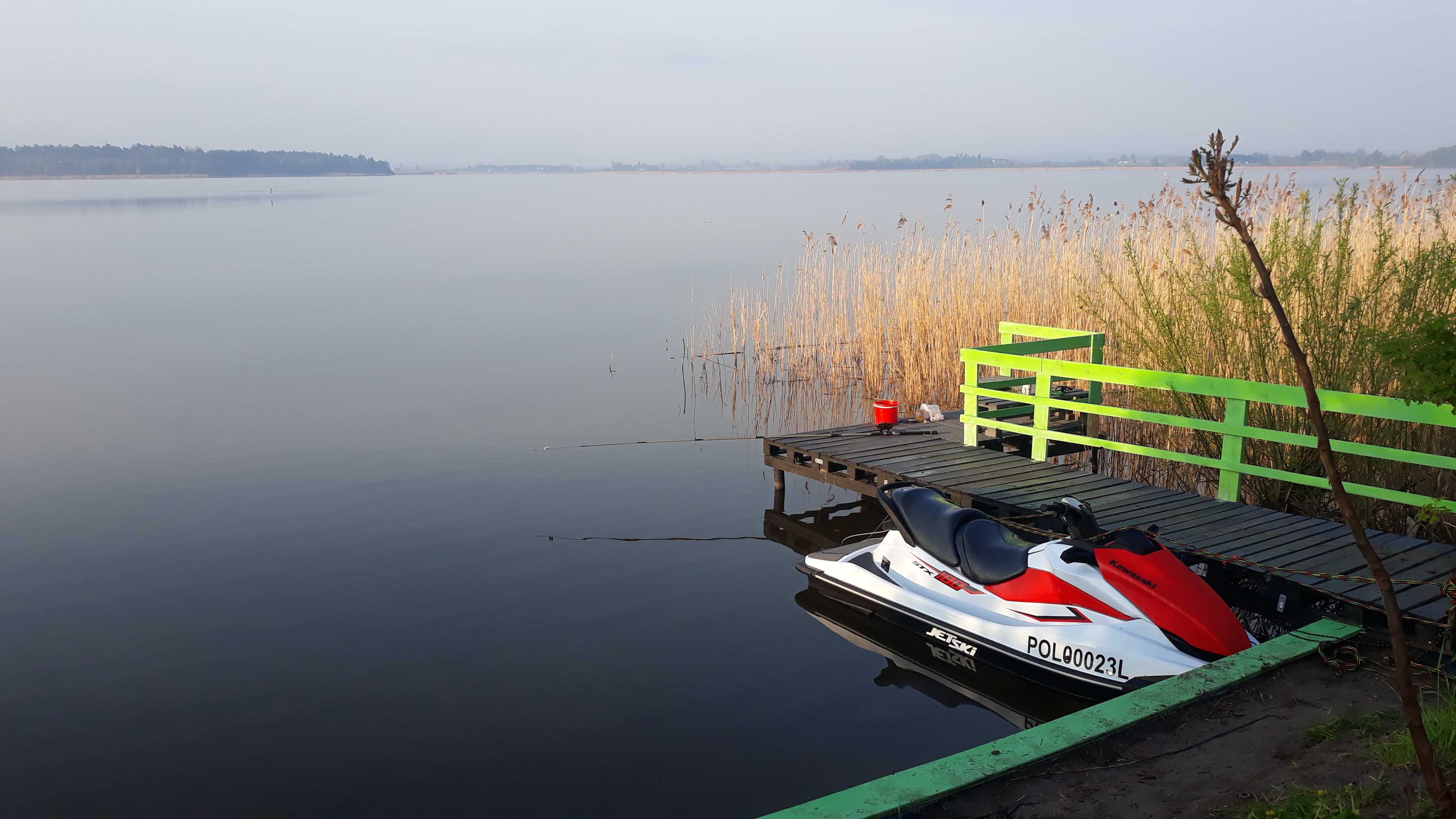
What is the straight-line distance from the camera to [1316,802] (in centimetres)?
292

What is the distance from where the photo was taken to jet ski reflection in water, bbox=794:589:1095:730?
5.44 m

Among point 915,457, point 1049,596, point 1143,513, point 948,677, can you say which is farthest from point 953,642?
point 915,457

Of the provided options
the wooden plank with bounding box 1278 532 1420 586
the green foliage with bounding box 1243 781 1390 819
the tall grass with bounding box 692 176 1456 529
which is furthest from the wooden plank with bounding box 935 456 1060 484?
the green foliage with bounding box 1243 781 1390 819

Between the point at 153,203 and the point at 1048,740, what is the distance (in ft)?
240

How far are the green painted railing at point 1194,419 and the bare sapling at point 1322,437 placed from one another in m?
2.48

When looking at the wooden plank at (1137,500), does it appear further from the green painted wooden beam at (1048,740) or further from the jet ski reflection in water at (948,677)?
the green painted wooden beam at (1048,740)

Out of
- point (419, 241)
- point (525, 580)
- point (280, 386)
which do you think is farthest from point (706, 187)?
point (525, 580)

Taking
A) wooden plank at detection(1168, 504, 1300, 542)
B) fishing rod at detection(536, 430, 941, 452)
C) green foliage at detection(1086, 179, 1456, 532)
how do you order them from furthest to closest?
fishing rod at detection(536, 430, 941, 452)
green foliage at detection(1086, 179, 1456, 532)
wooden plank at detection(1168, 504, 1300, 542)

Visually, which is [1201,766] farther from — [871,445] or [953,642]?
[871,445]

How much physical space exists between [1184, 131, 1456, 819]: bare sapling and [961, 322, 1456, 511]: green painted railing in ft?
8.14

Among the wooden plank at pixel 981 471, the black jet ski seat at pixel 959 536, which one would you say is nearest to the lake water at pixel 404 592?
the black jet ski seat at pixel 959 536

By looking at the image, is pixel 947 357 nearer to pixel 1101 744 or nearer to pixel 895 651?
pixel 895 651

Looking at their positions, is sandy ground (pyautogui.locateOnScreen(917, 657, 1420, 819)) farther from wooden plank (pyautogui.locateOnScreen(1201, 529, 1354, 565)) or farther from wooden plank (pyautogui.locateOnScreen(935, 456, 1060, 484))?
wooden plank (pyautogui.locateOnScreen(935, 456, 1060, 484))

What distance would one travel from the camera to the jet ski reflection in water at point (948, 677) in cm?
544
